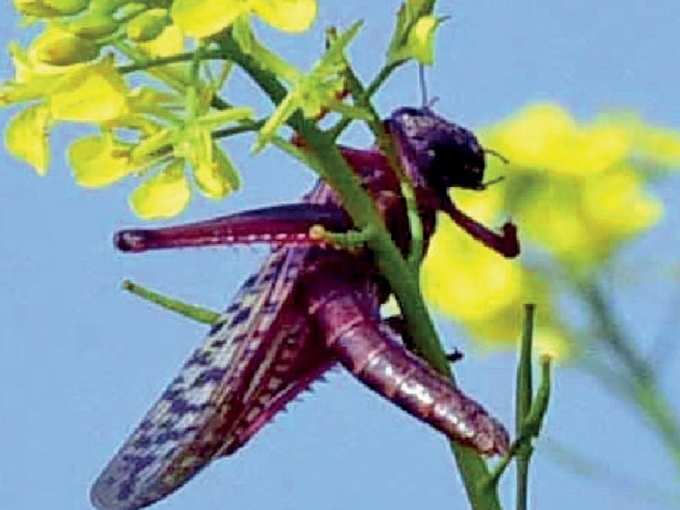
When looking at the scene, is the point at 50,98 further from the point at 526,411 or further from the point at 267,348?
the point at 526,411

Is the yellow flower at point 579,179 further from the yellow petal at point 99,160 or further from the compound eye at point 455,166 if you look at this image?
the yellow petal at point 99,160

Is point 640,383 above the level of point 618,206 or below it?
below

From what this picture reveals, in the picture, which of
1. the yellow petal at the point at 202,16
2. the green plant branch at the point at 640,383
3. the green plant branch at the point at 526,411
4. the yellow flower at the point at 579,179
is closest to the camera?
the yellow petal at the point at 202,16

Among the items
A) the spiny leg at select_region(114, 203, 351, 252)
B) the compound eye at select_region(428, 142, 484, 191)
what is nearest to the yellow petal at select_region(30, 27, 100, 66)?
the spiny leg at select_region(114, 203, 351, 252)

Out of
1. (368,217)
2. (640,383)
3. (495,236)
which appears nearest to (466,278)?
(640,383)

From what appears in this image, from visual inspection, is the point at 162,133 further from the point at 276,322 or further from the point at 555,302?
the point at 555,302

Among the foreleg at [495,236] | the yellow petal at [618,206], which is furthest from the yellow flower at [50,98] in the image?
the yellow petal at [618,206]

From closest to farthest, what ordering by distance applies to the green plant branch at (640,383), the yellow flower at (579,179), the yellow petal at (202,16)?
the yellow petal at (202,16)
the green plant branch at (640,383)
the yellow flower at (579,179)
